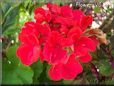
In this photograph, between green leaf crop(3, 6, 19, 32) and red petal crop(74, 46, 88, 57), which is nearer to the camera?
red petal crop(74, 46, 88, 57)

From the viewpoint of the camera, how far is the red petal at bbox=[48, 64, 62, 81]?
1.88 ft

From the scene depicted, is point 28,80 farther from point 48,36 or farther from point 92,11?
point 92,11

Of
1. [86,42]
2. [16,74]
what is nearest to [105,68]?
[86,42]

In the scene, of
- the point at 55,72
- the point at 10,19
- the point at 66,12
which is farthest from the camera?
the point at 10,19

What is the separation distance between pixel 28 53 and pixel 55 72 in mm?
82

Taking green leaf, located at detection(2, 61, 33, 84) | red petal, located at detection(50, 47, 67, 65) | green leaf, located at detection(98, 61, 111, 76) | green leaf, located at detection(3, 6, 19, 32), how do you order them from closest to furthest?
green leaf, located at detection(2, 61, 33, 84) → red petal, located at detection(50, 47, 67, 65) → green leaf, located at detection(98, 61, 111, 76) → green leaf, located at detection(3, 6, 19, 32)

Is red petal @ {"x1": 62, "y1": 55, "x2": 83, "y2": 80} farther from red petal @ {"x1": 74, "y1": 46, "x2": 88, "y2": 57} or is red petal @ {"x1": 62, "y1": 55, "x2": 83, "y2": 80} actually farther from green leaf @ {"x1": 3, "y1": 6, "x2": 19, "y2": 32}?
green leaf @ {"x1": 3, "y1": 6, "x2": 19, "y2": 32}

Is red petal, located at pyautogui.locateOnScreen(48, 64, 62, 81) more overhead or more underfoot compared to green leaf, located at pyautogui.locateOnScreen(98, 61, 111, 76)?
more overhead

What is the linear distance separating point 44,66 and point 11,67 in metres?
0.07

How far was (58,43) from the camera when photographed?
0.63 metres

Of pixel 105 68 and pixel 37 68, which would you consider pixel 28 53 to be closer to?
pixel 37 68

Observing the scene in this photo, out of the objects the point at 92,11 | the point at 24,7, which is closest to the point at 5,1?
the point at 24,7

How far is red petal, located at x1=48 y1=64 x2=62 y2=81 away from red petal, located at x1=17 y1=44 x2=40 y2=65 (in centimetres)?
4

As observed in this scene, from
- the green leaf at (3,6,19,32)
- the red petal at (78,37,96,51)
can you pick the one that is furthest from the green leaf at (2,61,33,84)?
the green leaf at (3,6,19,32)
